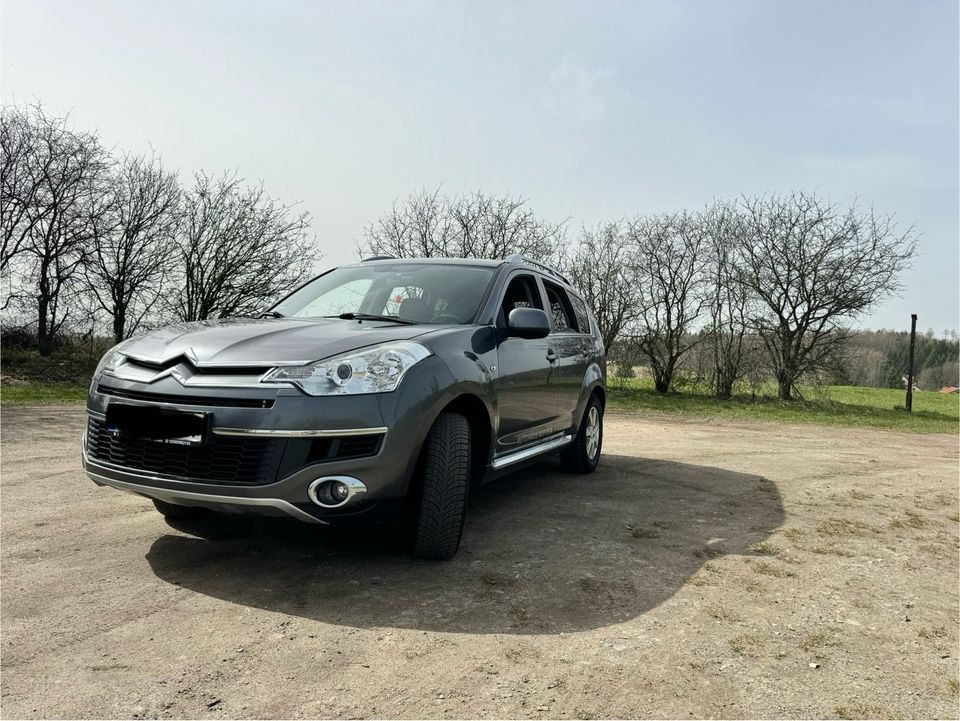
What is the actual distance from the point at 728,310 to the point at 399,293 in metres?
20.9

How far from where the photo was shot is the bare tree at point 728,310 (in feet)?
76.1

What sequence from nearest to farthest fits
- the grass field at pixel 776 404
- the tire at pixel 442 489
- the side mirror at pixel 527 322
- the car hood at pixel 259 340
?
the car hood at pixel 259 340
the tire at pixel 442 489
the side mirror at pixel 527 322
the grass field at pixel 776 404

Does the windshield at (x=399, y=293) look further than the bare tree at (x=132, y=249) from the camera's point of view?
No

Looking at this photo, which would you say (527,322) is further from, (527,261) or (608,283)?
(608,283)

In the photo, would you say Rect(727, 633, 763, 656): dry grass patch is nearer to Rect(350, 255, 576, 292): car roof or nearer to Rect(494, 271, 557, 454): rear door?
Rect(494, 271, 557, 454): rear door

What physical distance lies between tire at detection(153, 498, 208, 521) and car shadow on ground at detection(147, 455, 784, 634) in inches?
3.7

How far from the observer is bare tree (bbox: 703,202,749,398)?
23188 mm

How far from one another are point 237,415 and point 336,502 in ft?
2.01

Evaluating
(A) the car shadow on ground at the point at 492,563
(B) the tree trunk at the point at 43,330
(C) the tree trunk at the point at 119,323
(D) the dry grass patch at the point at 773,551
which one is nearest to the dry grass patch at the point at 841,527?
(A) the car shadow on ground at the point at 492,563

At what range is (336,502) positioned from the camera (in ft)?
10.4

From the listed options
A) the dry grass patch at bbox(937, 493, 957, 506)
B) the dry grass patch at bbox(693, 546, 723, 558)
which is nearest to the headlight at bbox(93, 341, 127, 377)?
the dry grass patch at bbox(693, 546, 723, 558)

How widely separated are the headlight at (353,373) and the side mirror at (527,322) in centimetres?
107

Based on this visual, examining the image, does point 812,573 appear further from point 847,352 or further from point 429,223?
point 429,223

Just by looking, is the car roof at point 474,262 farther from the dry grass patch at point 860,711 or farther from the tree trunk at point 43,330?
the tree trunk at point 43,330
